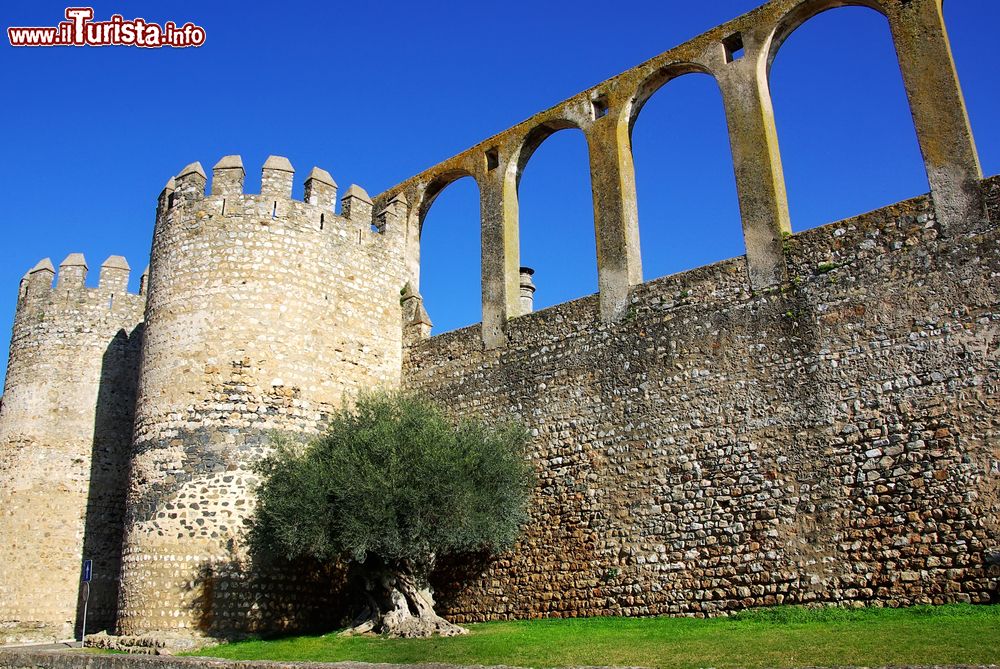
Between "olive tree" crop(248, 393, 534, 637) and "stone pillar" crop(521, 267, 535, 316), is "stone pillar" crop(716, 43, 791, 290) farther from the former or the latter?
"stone pillar" crop(521, 267, 535, 316)

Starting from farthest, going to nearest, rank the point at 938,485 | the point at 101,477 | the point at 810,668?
the point at 101,477, the point at 938,485, the point at 810,668

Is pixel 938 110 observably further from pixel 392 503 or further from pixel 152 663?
pixel 152 663

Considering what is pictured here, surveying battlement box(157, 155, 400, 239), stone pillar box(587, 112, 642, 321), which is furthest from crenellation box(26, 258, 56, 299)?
stone pillar box(587, 112, 642, 321)

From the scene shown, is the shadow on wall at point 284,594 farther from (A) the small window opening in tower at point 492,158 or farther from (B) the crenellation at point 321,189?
(A) the small window opening in tower at point 492,158

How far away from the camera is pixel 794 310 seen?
11.1m

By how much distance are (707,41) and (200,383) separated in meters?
9.86

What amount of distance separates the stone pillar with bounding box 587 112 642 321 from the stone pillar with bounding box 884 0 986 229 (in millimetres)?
4293

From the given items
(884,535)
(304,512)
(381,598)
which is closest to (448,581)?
(381,598)

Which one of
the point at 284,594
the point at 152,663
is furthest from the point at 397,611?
the point at 152,663

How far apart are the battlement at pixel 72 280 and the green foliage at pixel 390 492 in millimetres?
8840

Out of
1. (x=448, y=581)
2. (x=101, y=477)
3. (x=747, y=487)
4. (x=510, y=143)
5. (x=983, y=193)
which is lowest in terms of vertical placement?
(x=448, y=581)

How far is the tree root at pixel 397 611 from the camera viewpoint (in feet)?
37.5

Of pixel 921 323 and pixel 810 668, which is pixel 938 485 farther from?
pixel 810 668

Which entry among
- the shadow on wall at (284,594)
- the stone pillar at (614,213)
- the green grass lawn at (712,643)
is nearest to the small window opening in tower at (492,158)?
the stone pillar at (614,213)
